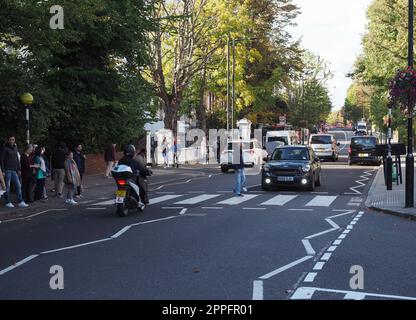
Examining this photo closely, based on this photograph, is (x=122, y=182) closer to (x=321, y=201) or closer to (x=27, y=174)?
(x=27, y=174)

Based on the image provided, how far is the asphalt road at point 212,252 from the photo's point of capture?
6.71 metres

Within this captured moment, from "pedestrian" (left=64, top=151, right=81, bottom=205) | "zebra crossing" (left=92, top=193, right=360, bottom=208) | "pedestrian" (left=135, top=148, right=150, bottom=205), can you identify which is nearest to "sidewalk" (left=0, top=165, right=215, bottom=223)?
"pedestrian" (left=64, top=151, right=81, bottom=205)

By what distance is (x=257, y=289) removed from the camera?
262 inches

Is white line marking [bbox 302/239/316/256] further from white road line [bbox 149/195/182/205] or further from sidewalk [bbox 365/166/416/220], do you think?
white road line [bbox 149/195/182/205]

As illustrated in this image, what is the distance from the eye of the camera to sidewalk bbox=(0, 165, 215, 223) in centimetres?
1507

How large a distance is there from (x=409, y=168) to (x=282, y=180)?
229 inches

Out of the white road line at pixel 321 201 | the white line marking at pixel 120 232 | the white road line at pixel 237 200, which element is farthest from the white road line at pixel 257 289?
the white road line at pixel 237 200

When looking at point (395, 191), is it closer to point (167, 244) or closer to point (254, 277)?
point (167, 244)

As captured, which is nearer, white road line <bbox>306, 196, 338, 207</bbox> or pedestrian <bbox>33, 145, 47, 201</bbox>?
white road line <bbox>306, 196, 338, 207</bbox>

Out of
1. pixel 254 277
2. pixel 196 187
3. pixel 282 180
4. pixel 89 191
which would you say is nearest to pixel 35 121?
pixel 89 191

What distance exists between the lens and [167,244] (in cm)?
986

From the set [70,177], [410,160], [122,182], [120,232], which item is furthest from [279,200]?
[120,232]

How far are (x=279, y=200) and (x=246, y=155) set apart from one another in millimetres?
15164

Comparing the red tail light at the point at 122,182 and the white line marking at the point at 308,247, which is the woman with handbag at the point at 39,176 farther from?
the white line marking at the point at 308,247
